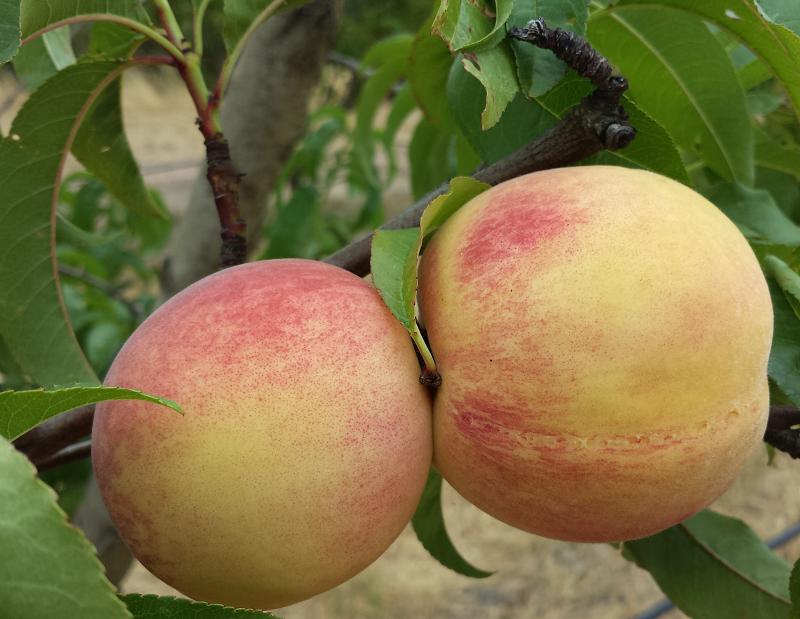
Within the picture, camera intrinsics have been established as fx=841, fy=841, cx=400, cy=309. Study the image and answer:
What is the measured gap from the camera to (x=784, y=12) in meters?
0.56

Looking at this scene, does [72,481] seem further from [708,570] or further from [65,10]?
[708,570]

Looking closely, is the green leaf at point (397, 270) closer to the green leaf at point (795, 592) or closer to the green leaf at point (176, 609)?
the green leaf at point (176, 609)

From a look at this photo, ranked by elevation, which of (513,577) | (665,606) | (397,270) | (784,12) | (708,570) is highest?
(784,12)

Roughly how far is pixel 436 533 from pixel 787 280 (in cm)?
37

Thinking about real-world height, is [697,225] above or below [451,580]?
above

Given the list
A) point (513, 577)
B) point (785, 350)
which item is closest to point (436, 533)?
point (785, 350)

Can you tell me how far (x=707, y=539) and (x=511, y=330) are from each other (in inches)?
16.2

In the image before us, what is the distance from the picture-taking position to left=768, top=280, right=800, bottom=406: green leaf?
54cm

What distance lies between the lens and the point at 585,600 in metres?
2.16

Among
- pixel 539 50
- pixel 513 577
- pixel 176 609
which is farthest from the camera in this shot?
pixel 513 577

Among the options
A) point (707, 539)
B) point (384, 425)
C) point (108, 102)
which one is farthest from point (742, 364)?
point (108, 102)

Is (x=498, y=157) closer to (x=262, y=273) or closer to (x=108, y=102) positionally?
(x=262, y=273)

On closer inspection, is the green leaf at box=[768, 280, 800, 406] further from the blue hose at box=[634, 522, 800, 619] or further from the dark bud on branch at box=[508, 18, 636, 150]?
the blue hose at box=[634, 522, 800, 619]

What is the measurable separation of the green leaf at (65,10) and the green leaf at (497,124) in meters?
0.26
